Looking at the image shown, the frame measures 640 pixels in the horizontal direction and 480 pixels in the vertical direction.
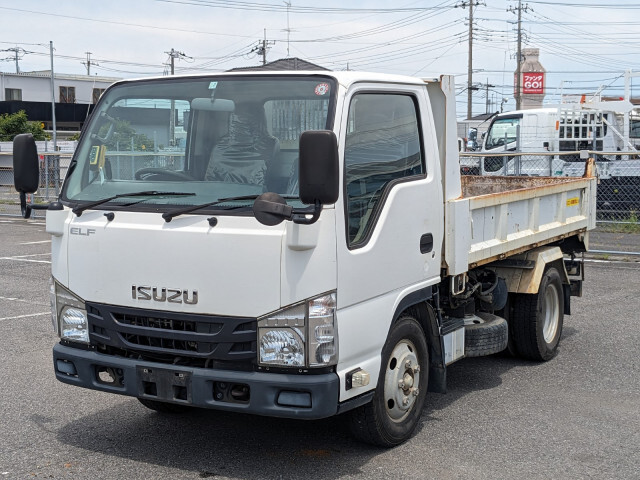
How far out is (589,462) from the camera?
17.5ft

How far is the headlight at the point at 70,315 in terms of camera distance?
5.23 metres

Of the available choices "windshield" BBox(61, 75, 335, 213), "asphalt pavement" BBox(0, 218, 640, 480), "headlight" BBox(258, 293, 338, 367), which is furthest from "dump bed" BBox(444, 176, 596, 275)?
"headlight" BBox(258, 293, 338, 367)

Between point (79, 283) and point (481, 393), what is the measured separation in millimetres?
3314

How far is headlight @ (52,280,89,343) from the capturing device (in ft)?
17.2

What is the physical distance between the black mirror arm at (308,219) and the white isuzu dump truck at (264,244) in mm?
12

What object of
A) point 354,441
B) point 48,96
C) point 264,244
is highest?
point 48,96

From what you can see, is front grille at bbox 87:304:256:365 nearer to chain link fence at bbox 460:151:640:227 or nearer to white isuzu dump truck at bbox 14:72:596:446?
white isuzu dump truck at bbox 14:72:596:446

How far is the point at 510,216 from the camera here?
283 inches

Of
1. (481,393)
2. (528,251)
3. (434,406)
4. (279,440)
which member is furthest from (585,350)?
(279,440)

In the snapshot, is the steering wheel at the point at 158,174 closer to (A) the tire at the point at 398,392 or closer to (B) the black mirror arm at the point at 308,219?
(B) the black mirror arm at the point at 308,219

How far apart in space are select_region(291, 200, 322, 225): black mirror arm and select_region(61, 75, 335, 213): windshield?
168mm

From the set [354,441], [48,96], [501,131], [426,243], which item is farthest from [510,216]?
[48,96]

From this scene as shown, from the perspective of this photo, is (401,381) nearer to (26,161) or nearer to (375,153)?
(375,153)

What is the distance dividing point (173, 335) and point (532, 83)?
63.9 metres
